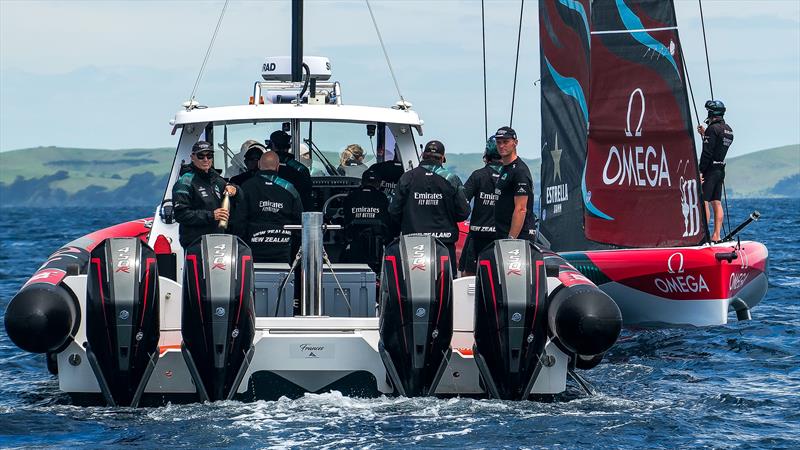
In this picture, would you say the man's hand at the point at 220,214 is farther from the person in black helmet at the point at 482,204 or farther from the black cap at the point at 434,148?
the person in black helmet at the point at 482,204

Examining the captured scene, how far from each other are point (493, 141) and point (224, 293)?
134 inches

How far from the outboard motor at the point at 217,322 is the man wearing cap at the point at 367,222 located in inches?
91.0

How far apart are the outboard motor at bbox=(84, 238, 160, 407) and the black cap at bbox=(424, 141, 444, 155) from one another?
265cm

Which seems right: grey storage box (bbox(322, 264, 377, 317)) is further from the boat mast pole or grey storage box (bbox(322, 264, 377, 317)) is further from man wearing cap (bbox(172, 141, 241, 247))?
the boat mast pole

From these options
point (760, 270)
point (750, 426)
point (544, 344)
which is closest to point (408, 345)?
point (544, 344)

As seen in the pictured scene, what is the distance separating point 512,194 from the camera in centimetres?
1027

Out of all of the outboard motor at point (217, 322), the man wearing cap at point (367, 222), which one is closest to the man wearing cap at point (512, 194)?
the man wearing cap at point (367, 222)

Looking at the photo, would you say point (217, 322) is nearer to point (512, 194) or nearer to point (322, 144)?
point (512, 194)

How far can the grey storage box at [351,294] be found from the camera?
32.1ft

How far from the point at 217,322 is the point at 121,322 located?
0.62m

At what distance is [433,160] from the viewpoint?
1009 centimetres

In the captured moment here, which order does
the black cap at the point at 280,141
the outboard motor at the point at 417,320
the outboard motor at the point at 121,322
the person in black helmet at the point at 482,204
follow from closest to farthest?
the outboard motor at the point at 121,322 → the outboard motor at the point at 417,320 → the person in black helmet at the point at 482,204 → the black cap at the point at 280,141

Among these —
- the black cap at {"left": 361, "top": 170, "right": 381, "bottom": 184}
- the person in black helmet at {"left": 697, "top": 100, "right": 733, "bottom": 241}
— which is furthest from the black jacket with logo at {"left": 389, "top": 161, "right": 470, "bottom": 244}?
the person in black helmet at {"left": 697, "top": 100, "right": 733, "bottom": 241}

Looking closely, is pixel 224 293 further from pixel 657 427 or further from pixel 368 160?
pixel 368 160
